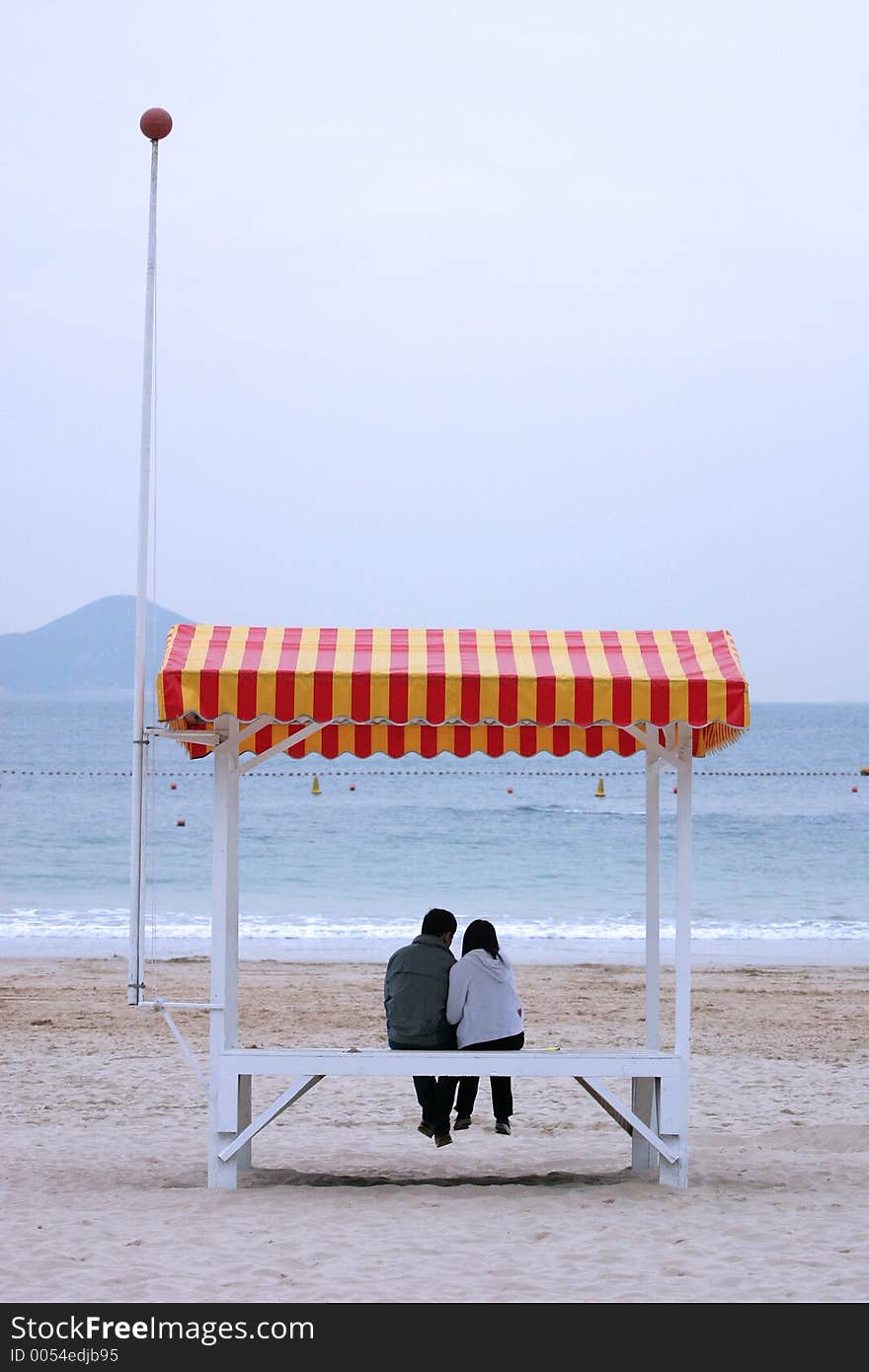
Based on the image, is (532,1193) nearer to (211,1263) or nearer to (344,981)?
(211,1263)

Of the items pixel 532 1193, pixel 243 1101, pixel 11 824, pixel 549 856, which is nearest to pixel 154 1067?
pixel 243 1101

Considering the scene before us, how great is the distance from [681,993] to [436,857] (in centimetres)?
3054

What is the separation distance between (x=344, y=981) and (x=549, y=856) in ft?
70.3

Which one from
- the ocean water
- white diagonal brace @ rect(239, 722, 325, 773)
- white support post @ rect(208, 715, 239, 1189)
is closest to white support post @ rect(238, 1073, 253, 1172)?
white support post @ rect(208, 715, 239, 1189)

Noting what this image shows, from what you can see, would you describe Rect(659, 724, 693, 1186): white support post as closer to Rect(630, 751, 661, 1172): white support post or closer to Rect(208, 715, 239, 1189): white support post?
Rect(630, 751, 661, 1172): white support post

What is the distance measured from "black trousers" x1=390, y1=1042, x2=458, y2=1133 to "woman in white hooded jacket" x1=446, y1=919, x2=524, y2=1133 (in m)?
0.37

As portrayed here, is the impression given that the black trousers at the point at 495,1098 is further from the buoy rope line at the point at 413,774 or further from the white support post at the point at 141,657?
the buoy rope line at the point at 413,774

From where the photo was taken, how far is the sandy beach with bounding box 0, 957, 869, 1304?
5.36m

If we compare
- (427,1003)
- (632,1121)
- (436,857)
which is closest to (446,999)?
(427,1003)

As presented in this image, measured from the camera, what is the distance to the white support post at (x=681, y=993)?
6.82m

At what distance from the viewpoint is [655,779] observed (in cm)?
795

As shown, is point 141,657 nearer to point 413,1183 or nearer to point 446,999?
point 446,999

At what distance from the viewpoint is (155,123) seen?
6859 mm

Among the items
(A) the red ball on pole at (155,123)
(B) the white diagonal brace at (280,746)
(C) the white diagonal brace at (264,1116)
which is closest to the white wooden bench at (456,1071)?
(C) the white diagonal brace at (264,1116)
